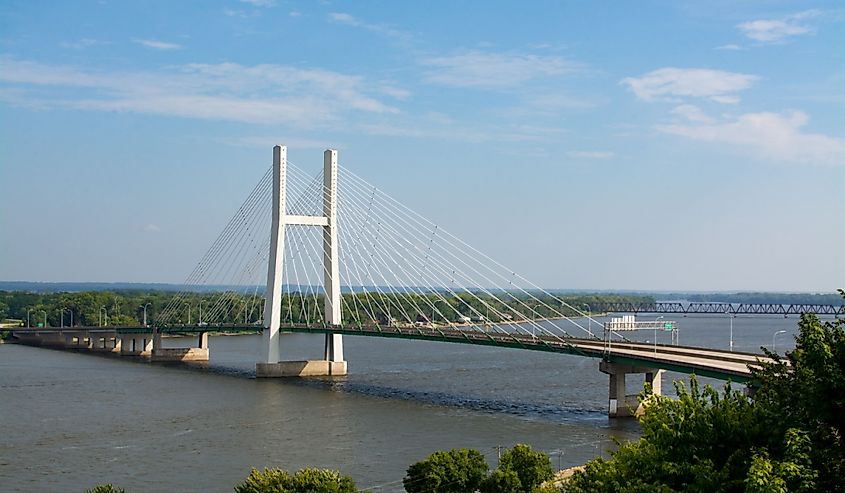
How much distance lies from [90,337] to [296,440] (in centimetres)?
3937

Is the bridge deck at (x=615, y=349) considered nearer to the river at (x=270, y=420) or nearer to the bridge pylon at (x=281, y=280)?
the bridge pylon at (x=281, y=280)

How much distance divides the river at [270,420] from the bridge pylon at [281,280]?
4.21 ft

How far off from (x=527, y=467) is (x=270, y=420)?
13466mm

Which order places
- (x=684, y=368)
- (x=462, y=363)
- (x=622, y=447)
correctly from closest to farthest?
(x=622, y=447) → (x=684, y=368) → (x=462, y=363)

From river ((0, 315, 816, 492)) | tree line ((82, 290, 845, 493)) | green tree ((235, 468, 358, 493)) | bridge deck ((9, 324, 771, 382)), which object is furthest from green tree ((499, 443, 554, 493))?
bridge deck ((9, 324, 771, 382))

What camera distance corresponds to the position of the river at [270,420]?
21109 mm

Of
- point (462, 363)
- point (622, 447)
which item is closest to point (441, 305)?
point (462, 363)

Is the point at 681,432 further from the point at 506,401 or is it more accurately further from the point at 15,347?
the point at 15,347

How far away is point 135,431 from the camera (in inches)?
1031

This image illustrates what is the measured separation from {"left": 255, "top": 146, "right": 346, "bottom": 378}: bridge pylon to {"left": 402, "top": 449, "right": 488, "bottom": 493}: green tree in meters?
24.9

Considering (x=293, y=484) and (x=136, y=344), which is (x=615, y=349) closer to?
(x=293, y=484)

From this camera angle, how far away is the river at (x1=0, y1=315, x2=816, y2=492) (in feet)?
69.3

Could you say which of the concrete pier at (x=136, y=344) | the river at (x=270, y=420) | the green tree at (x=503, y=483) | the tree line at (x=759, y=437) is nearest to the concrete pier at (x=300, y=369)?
the river at (x=270, y=420)

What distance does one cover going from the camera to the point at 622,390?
96.0 feet
